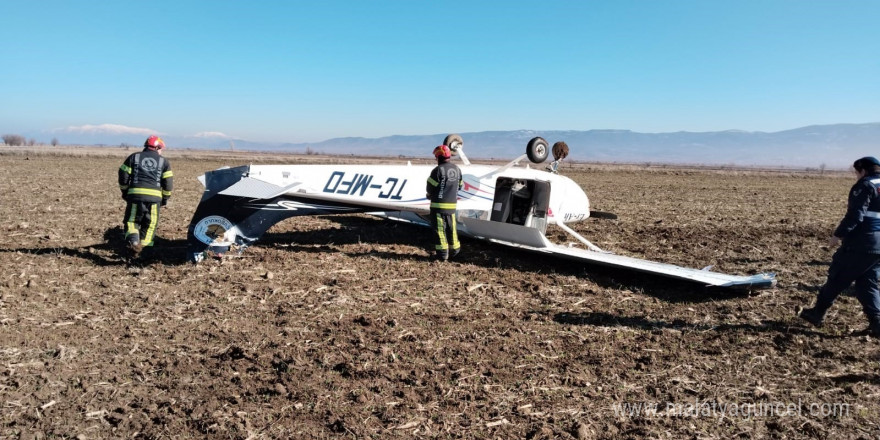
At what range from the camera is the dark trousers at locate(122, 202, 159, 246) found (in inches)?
332

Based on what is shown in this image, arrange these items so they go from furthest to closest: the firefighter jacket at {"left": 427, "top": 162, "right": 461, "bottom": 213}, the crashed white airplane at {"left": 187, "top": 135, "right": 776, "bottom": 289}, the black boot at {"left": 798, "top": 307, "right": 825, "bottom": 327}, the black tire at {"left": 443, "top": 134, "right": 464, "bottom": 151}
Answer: the black tire at {"left": 443, "top": 134, "right": 464, "bottom": 151}
the firefighter jacket at {"left": 427, "top": 162, "right": 461, "bottom": 213}
the crashed white airplane at {"left": 187, "top": 135, "right": 776, "bottom": 289}
the black boot at {"left": 798, "top": 307, "right": 825, "bottom": 327}

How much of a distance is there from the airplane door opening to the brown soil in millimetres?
1632

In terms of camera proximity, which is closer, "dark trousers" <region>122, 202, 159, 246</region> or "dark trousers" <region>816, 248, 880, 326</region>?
"dark trousers" <region>816, 248, 880, 326</region>

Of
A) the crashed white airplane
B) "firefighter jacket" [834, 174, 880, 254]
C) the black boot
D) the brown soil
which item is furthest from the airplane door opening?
"firefighter jacket" [834, 174, 880, 254]

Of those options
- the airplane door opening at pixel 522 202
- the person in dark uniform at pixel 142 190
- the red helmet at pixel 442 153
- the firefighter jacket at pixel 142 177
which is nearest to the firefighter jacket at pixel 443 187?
the red helmet at pixel 442 153

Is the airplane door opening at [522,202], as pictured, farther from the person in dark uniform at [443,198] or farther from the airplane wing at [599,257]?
the person in dark uniform at [443,198]

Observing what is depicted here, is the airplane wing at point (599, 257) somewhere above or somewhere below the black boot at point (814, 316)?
above

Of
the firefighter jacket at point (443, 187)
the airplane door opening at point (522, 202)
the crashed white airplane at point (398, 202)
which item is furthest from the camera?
the airplane door opening at point (522, 202)

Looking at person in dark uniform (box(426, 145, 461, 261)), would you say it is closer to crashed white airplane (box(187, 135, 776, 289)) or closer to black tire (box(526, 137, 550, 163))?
crashed white airplane (box(187, 135, 776, 289))

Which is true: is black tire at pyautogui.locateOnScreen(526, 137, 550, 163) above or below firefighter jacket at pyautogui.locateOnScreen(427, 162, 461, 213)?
above

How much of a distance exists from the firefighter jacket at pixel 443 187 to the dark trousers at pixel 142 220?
470cm

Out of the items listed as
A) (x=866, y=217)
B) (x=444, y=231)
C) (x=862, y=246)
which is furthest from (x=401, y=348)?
(x=866, y=217)

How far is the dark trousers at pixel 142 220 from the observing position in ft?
27.7

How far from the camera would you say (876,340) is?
6039 mm
